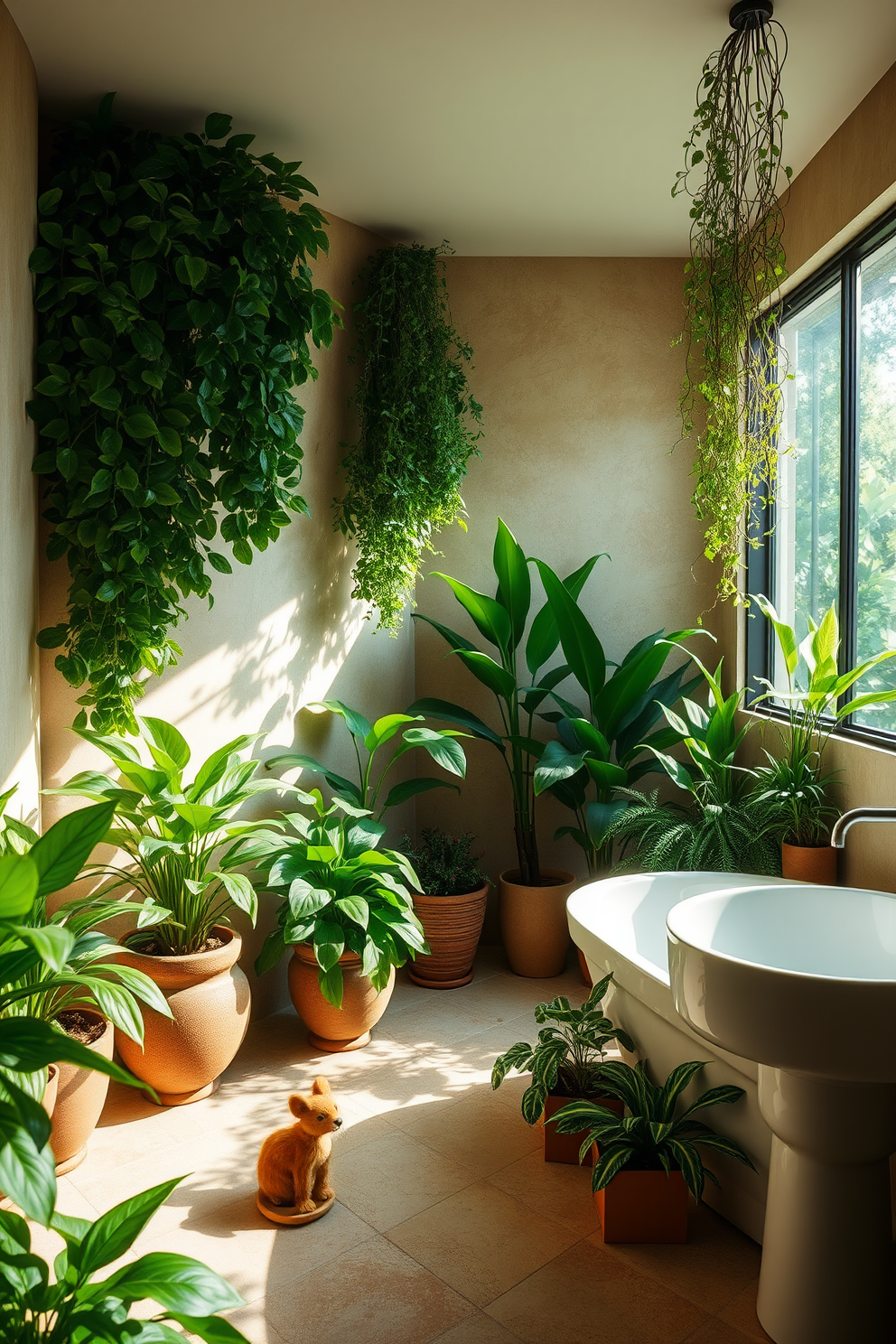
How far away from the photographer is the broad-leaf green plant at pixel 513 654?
11.3 feet

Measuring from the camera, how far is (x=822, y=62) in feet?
7.66

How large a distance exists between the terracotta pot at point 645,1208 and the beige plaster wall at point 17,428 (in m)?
1.69

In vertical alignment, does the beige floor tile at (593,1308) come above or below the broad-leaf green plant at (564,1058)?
below

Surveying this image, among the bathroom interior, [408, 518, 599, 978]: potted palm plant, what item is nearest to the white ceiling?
the bathroom interior

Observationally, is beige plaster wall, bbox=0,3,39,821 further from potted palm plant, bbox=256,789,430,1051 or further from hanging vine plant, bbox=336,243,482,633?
hanging vine plant, bbox=336,243,482,633

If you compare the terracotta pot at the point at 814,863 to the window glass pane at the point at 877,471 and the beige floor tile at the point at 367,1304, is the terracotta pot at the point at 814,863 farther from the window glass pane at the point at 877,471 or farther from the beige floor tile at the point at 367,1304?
the beige floor tile at the point at 367,1304

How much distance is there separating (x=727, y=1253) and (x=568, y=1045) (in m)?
0.56

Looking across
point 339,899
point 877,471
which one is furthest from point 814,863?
point 339,899

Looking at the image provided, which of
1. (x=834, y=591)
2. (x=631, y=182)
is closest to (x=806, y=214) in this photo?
(x=631, y=182)

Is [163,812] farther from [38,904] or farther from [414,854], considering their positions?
[414,854]

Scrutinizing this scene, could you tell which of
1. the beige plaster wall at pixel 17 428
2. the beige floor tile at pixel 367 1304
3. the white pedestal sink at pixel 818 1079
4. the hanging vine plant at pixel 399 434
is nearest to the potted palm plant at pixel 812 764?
the white pedestal sink at pixel 818 1079

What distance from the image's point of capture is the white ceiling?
2.17m

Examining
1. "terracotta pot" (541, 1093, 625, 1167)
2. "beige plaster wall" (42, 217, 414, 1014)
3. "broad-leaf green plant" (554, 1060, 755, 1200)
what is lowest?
"terracotta pot" (541, 1093, 625, 1167)

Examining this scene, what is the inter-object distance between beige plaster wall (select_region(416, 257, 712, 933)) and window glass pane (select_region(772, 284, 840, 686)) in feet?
1.67
